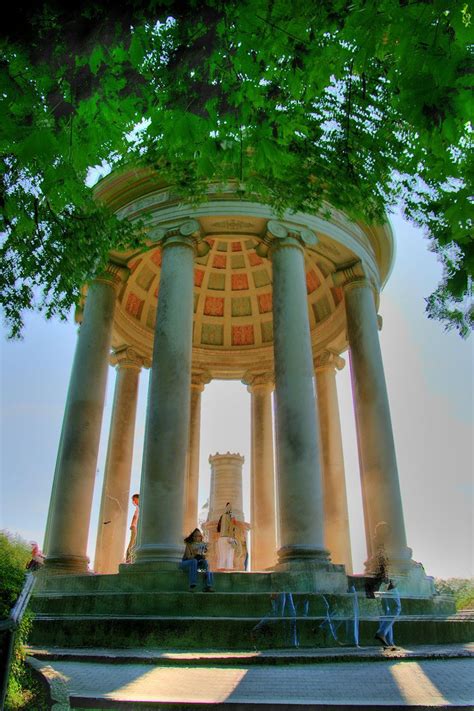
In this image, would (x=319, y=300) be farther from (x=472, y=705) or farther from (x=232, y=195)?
(x=472, y=705)

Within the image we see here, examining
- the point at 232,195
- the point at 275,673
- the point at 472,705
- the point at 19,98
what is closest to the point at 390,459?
the point at 232,195

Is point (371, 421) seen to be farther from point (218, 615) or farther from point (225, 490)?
point (225, 490)

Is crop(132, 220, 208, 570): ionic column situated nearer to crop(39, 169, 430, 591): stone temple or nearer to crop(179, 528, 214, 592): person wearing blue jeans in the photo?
crop(39, 169, 430, 591): stone temple

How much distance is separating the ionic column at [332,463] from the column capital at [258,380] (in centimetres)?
530

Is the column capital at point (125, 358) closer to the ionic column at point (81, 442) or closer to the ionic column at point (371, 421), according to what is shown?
the ionic column at point (81, 442)

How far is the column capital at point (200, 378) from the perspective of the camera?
44500mm

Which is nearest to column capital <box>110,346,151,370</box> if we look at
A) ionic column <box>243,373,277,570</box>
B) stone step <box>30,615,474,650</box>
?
ionic column <box>243,373,277,570</box>

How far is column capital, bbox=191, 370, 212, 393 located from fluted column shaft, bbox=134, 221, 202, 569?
60.9ft

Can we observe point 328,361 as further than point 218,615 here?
Yes

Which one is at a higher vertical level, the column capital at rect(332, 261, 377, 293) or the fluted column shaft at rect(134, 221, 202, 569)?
the column capital at rect(332, 261, 377, 293)

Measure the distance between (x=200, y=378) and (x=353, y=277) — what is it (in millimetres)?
18351

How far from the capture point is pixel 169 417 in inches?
907

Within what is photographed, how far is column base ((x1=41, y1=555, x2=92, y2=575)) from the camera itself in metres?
23.9

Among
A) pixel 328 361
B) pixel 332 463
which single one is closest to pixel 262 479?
pixel 332 463
